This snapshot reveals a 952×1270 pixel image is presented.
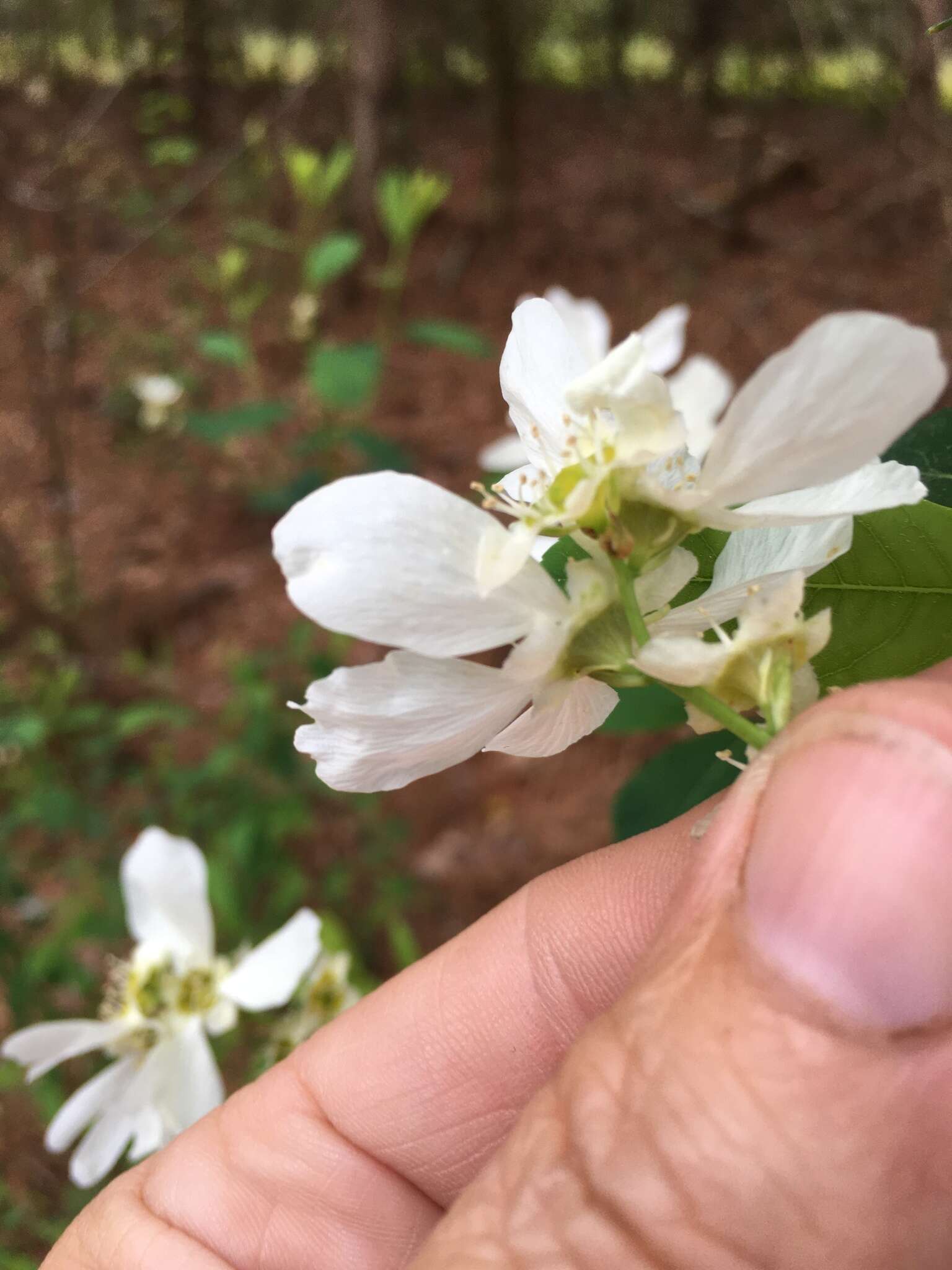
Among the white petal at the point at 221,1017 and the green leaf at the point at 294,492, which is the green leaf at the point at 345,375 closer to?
the green leaf at the point at 294,492

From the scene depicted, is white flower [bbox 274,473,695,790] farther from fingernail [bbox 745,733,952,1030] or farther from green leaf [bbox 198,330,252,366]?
green leaf [bbox 198,330,252,366]

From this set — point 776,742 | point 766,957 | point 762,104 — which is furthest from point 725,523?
point 762,104

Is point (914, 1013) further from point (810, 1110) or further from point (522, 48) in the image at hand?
point (522, 48)

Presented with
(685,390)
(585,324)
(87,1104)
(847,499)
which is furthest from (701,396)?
(87,1104)

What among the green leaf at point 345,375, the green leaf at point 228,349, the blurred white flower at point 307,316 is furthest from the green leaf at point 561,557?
the blurred white flower at point 307,316

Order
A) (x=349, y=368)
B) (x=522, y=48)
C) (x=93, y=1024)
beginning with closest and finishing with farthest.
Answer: (x=93, y=1024)
(x=349, y=368)
(x=522, y=48)

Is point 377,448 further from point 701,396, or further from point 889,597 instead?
point 889,597

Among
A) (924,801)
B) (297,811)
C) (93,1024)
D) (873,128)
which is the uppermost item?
(924,801)
